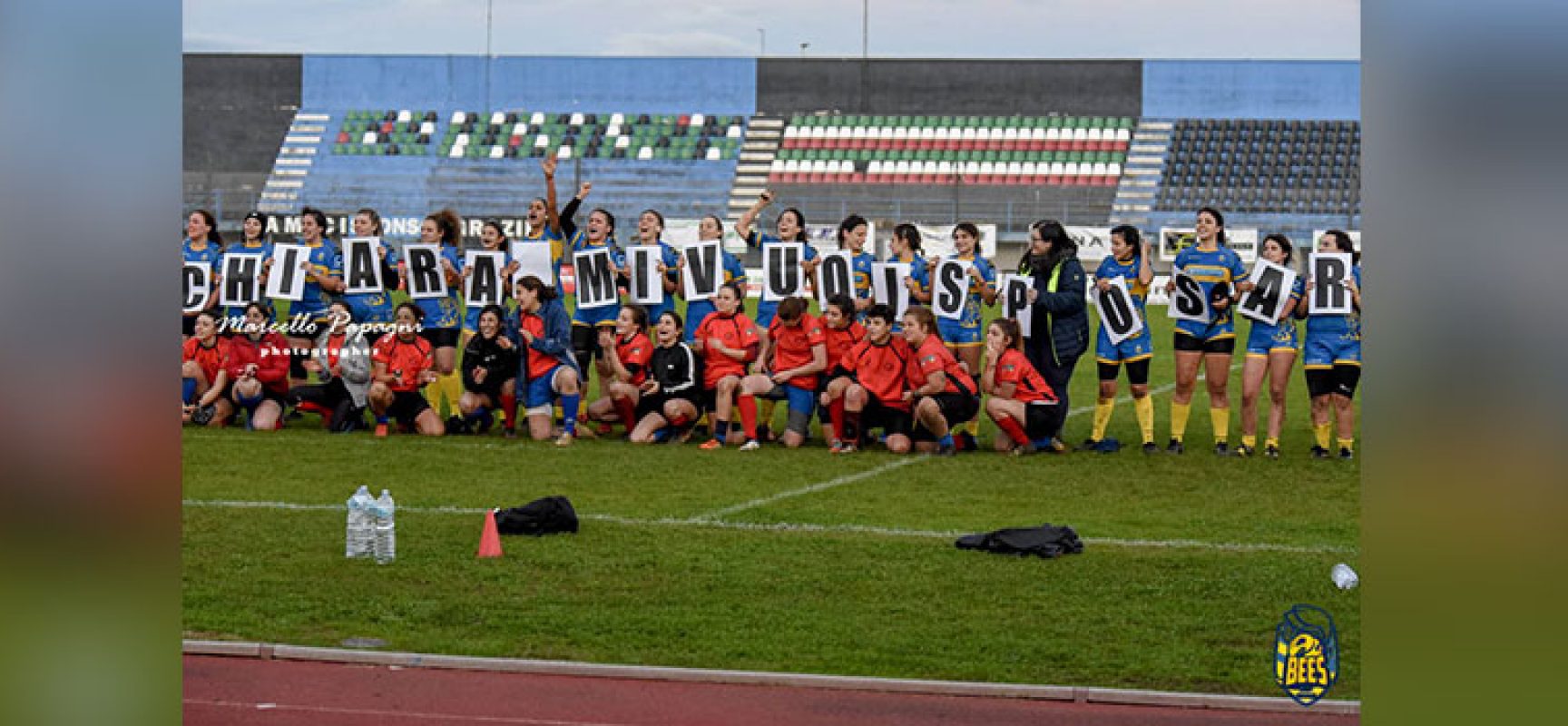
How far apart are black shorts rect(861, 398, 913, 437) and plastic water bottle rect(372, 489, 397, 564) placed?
552 cm

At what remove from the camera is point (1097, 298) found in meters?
14.3

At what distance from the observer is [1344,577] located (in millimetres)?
8867

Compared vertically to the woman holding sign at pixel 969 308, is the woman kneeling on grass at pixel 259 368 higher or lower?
lower

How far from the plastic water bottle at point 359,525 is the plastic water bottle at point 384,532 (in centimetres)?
5

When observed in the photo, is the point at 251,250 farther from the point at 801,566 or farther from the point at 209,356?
the point at 801,566

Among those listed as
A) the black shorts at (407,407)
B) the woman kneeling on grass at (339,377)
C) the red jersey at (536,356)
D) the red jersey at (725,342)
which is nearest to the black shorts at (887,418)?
the red jersey at (725,342)

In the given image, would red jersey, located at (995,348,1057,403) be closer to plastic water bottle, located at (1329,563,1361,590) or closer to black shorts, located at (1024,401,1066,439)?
black shorts, located at (1024,401,1066,439)

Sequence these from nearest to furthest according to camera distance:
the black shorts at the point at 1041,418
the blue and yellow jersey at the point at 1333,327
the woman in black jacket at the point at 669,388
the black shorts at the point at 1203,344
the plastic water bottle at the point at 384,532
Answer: the plastic water bottle at the point at 384,532 → the blue and yellow jersey at the point at 1333,327 → the black shorts at the point at 1203,344 → the black shorts at the point at 1041,418 → the woman in black jacket at the point at 669,388

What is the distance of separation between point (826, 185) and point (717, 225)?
37984 mm

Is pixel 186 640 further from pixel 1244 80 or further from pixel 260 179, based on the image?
pixel 1244 80

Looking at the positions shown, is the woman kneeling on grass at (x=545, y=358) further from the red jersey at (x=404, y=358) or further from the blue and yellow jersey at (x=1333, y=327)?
the blue and yellow jersey at (x=1333, y=327)

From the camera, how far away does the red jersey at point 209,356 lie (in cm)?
1602

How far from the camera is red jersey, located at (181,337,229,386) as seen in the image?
16.0 metres
